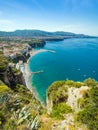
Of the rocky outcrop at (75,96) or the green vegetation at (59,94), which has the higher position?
the rocky outcrop at (75,96)

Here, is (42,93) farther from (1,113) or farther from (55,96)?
(1,113)

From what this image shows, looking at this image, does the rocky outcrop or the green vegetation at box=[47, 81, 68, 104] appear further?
the green vegetation at box=[47, 81, 68, 104]

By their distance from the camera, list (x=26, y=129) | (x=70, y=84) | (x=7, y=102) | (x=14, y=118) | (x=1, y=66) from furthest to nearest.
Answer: (x=1, y=66)
(x=70, y=84)
(x=7, y=102)
(x=14, y=118)
(x=26, y=129)

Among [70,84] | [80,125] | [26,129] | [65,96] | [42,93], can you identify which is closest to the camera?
[26,129]

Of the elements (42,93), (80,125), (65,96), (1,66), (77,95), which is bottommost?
(42,93)

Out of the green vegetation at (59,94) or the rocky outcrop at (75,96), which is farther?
the green vegetation at (59,94)

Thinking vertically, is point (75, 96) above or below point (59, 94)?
above

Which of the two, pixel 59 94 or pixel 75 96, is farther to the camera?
pixel 59 94

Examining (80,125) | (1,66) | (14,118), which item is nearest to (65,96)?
(80,125)

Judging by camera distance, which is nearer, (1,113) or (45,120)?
(1,113)

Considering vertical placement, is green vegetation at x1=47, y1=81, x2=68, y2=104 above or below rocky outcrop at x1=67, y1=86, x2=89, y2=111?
below

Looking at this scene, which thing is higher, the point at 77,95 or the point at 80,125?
the point at 80,125
